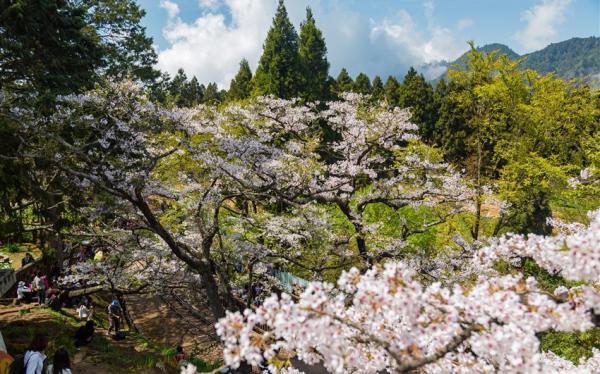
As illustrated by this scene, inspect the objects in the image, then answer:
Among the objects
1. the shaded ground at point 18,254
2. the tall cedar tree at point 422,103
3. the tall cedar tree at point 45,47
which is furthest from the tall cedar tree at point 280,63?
the tall cedar tree at point 45,47

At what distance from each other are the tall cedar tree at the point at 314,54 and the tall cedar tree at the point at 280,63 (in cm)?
322

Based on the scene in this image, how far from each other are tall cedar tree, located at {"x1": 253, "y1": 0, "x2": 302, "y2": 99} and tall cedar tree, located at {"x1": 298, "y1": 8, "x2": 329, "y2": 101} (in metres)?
3.22

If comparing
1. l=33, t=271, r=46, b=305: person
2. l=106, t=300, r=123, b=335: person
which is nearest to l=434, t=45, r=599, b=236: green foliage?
l=106, t=300, r=123, b=335: person

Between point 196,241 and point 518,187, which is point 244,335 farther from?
point 518,187

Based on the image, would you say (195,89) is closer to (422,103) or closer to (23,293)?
(422,103)

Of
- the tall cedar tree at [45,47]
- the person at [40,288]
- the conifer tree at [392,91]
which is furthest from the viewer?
the conifer tree at [392,91]

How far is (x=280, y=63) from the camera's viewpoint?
35781 mm

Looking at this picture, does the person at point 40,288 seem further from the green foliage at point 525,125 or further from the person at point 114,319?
the green foliage at point 525,125

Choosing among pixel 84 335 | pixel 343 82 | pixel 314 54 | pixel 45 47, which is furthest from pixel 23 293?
pixel 343 82

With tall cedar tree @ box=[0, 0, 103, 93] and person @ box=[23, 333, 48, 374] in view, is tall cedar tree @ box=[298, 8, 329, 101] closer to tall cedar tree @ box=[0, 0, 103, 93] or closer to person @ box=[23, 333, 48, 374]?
tall cedar tree @ box=[0, 0, 103, 93]

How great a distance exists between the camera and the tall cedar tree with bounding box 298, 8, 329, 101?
133 ft

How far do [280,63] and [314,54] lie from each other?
691cm

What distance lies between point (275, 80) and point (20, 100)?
28.2 metres

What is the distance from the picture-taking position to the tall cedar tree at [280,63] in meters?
35.0
